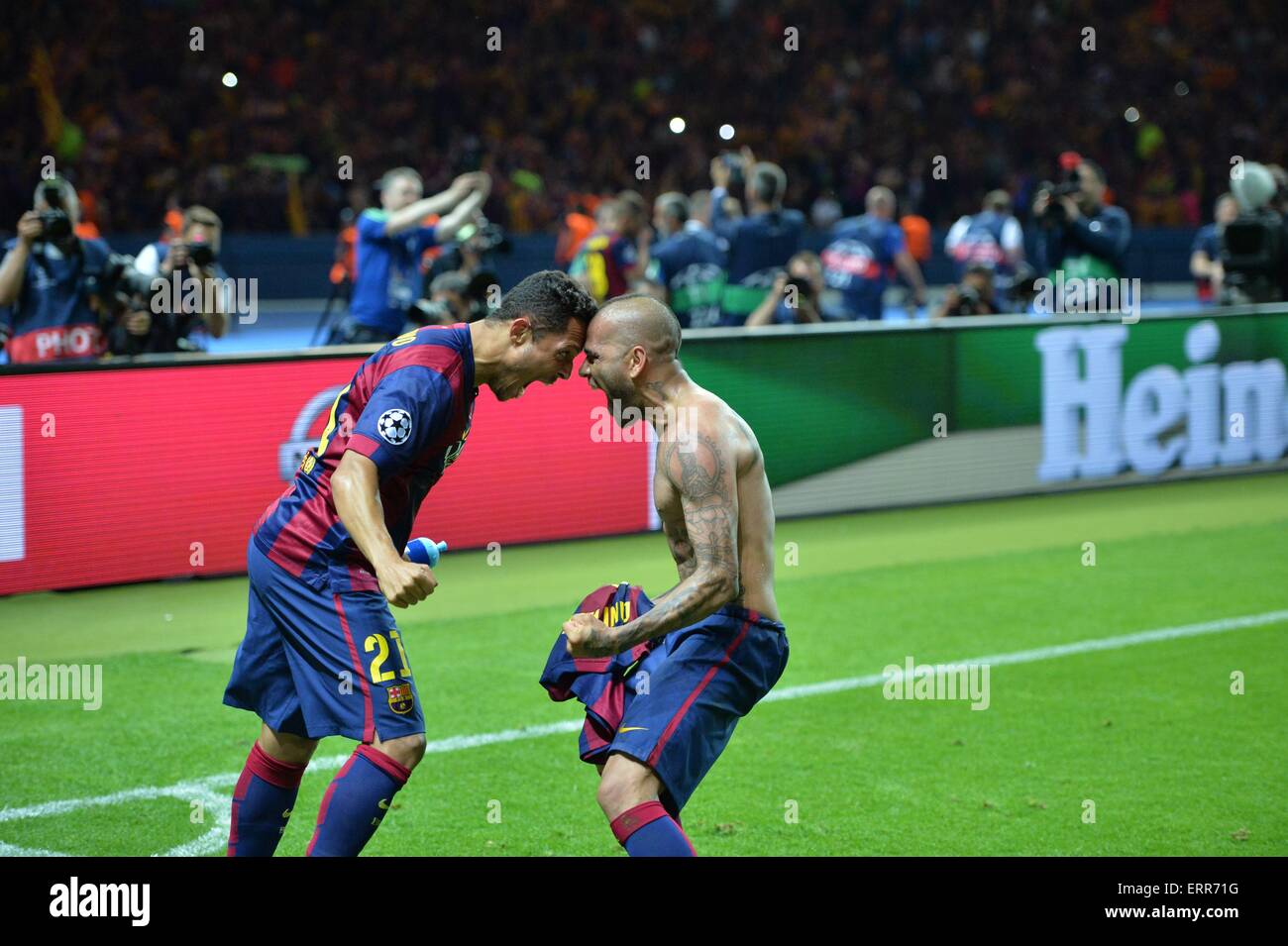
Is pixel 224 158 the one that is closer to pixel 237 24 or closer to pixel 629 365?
pixel 237 24

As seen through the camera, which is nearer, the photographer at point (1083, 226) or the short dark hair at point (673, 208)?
the photographer at point (1083, 226)

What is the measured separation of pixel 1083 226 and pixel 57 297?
8.36 meters

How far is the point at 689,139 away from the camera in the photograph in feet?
101

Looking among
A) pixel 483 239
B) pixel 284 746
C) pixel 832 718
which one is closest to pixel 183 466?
pixel 832 718

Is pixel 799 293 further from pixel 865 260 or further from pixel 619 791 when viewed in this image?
pixel 619 791

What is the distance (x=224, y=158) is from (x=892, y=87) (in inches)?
539

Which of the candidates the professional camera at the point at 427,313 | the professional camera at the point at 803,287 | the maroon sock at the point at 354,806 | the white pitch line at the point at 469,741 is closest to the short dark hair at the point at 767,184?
the professional camera at the point at 803,287

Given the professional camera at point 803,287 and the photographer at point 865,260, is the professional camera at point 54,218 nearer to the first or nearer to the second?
the professional camera at point 803,287

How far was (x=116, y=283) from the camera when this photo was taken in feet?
34.6

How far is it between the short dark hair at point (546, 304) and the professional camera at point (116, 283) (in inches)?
255

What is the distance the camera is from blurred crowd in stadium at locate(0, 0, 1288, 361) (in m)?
24.0

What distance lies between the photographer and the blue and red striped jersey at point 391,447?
178 inches

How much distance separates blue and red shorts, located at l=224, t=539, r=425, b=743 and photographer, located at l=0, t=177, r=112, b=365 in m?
6.25

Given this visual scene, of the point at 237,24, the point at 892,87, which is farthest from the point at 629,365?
the point at 892,87
